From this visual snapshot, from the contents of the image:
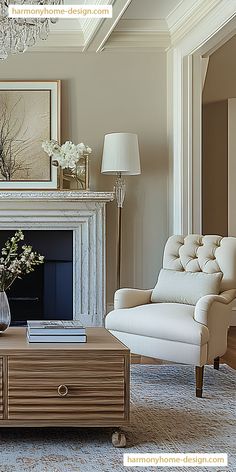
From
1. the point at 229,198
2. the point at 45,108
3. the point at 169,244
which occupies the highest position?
the point at 45,108

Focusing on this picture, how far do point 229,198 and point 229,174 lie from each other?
239mm

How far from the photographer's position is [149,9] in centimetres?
505

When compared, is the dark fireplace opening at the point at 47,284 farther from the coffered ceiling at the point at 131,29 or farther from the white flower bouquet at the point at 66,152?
the coffered ceiling at the point at 131,29

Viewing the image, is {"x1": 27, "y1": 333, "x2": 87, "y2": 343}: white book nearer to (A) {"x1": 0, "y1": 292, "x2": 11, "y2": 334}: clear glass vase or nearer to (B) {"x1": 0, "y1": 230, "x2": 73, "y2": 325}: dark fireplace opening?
(A) {"x1": 0, "y1": 292, "x2": 11, "y2": 334}: clear glass vase

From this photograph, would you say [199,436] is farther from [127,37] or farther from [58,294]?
[127,37]

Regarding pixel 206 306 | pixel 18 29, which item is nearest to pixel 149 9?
pixel 18 29

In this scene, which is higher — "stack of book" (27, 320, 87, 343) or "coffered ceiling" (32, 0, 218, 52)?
"coffered ceiling" (32, 0, 218, 52)

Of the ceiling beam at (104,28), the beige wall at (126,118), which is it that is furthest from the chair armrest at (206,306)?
the ceiling beam at (104,28)

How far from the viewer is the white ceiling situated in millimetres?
4879

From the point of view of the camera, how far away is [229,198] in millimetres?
6605

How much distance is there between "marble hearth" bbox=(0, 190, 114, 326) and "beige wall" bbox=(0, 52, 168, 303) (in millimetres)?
224

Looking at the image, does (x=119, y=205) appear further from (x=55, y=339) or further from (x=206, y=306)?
(x=55, y=339)

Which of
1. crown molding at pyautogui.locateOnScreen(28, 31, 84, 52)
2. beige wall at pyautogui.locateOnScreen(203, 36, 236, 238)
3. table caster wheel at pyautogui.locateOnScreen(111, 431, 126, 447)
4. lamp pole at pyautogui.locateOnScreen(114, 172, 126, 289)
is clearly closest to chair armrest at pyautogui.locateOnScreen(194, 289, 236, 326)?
table caster wheel at pyautogui.locateOnScreen(111, 431, 126, 447)

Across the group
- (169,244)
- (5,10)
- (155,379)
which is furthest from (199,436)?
(5,10)
